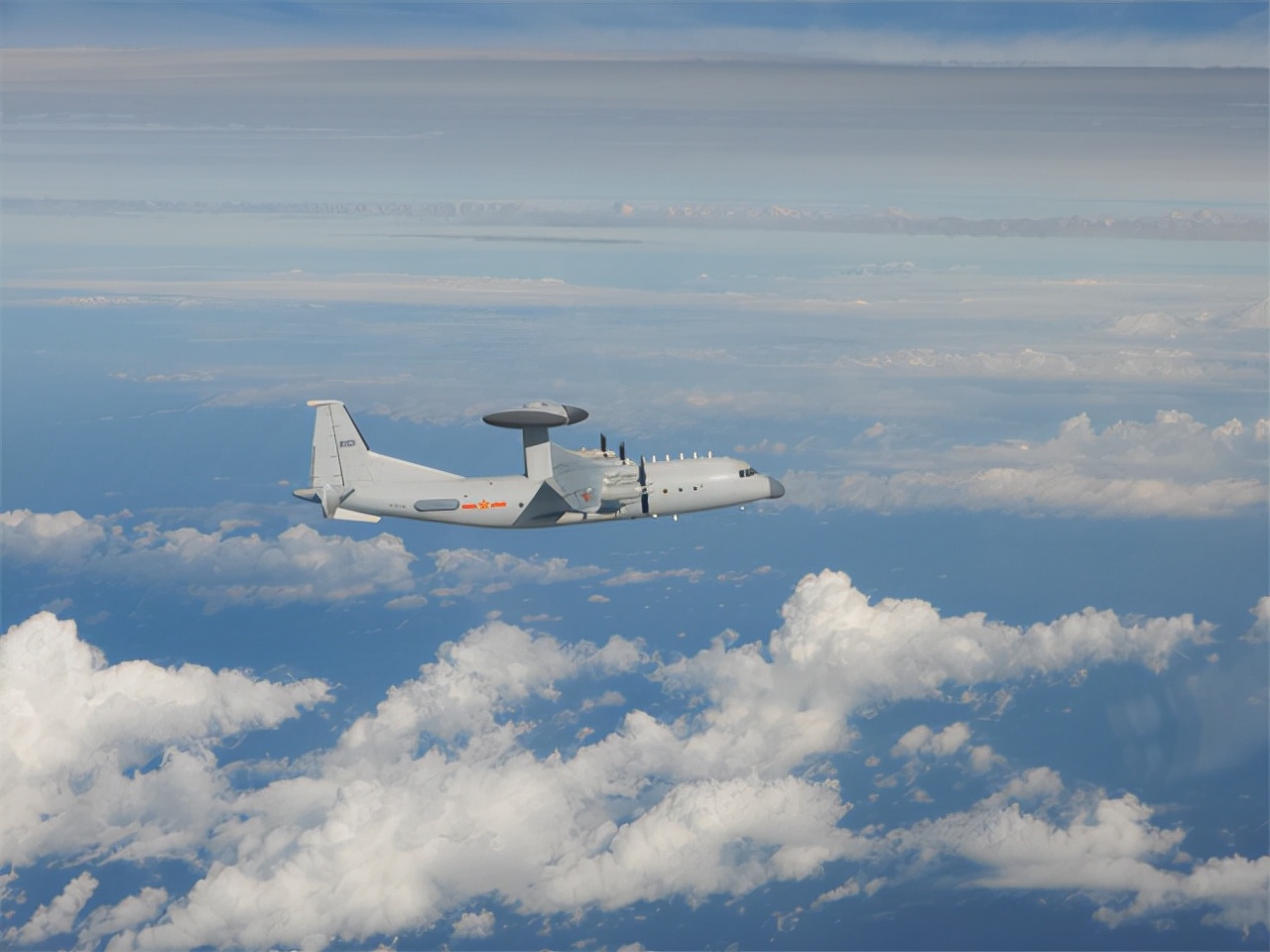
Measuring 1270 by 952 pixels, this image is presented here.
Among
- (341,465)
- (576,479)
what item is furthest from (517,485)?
(341,465)

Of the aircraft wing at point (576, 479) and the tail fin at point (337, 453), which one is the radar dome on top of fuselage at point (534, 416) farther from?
the tail fin at point (337, 453)

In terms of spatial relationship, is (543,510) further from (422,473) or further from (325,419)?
(325,419)

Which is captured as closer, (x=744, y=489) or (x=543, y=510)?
(x=543, y=510)

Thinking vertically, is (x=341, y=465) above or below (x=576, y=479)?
above

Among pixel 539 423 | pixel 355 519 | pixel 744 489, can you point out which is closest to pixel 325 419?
pixel 355 519

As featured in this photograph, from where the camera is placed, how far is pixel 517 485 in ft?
245

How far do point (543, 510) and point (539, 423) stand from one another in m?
5.84

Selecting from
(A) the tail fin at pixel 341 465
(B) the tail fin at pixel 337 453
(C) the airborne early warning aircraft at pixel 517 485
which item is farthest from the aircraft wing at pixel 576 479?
(B) the tail fin at pixel 337 453

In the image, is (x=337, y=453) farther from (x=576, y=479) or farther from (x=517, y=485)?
(x=576, y=479)

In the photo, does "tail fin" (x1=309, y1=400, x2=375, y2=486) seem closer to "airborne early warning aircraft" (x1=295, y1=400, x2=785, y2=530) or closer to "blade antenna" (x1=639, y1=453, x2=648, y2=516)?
"airborne early warning aircraft" (x1=295, y1=400, x2=785, y2=530)

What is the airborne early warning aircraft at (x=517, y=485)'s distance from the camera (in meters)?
73.6

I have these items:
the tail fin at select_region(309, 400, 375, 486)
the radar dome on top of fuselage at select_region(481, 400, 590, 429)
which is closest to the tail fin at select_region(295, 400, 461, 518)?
the tail fin at select_region(309, 400, 375, 486)

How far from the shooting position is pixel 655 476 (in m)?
77.3

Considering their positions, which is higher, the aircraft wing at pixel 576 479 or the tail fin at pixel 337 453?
the tail fin at pixel 337 453
